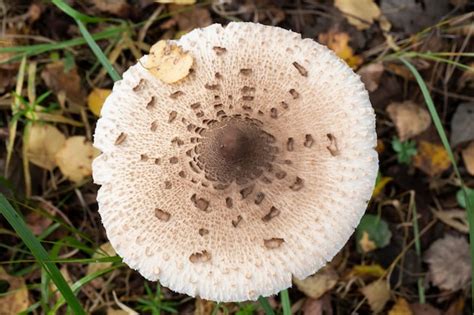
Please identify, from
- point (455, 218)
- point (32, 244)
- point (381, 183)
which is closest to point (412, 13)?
point (381, 183)

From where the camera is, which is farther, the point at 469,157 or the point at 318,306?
the point at 469,157

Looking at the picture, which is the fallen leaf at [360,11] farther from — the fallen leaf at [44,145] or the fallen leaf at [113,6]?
the fallen leaf at [44,145]

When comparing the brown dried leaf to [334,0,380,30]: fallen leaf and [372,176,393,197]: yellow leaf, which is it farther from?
[334,0,380,30]: fallen leaf

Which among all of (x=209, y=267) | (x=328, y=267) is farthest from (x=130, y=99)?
(x=328, y=267)

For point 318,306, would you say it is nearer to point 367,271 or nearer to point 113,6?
point 367,271

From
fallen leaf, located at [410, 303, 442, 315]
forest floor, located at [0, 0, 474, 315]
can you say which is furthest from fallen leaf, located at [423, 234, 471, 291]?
fallen leaf, located at [410, 303, 442, 315]

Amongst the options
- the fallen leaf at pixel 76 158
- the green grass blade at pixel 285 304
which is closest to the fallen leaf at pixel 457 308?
the green grass blade at pixel 285 304
